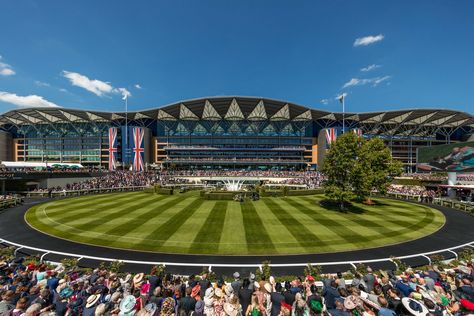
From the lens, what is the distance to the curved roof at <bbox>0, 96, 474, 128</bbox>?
80.6 m

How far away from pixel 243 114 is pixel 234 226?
7104cm

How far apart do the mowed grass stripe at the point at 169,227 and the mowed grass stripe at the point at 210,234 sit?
2.63 m

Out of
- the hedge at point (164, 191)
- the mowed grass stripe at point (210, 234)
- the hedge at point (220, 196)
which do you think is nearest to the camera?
the mowed grass stripe at point (210, 234)

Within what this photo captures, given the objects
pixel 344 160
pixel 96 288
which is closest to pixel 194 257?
pixel 96 288

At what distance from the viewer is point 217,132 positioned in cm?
8906

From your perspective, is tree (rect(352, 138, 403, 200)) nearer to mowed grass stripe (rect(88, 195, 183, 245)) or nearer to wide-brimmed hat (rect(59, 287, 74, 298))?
mowed grass stripe (rect(88, 195, 183, 245))

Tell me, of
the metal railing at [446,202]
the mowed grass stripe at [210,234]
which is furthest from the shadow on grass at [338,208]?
the mowed grass stripe at [210,234]

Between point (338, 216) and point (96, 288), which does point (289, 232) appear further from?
point (96, 288)

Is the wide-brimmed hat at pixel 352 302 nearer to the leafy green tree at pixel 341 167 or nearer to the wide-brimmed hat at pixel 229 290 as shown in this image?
the wide-brimmed hat at pixel 229 290

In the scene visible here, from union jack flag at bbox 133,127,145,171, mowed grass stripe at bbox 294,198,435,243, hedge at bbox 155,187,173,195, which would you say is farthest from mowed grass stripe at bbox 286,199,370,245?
union jack flag at bbox 133,127,145,171

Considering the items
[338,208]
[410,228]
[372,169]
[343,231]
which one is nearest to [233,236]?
[343,231]

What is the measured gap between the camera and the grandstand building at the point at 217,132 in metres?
83.5

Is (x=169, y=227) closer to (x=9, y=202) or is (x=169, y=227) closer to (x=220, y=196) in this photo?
(x=220, y=196)

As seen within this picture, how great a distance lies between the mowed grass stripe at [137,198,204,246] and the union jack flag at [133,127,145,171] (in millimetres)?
65675
